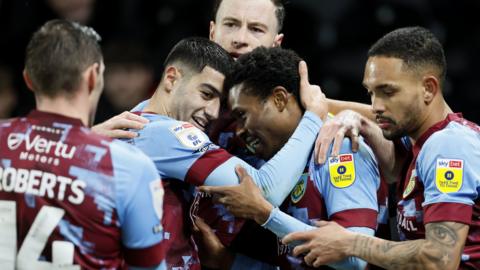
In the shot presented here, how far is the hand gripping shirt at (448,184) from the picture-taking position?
398 centimetres

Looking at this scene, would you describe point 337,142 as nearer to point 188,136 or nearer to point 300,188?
point 300,188

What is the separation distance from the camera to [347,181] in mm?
4195

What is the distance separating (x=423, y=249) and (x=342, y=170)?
576mm

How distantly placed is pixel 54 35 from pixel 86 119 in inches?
14.3

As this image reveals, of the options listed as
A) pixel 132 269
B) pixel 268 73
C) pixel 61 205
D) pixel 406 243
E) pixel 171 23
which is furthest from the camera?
pixel 171 23

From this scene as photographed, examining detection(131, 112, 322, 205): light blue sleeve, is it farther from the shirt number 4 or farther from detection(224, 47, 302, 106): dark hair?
the shirt number 4

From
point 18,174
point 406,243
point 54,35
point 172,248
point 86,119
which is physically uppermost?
point 54,35

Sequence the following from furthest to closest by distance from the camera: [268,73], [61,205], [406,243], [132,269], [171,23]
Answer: [171,23] → [268,73] → [406,243] → [132,269] → [61,205]

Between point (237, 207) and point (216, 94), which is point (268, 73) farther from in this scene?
point (237, 207)

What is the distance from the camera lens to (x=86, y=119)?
3430 mm

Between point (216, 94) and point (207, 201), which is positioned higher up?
point (216, 94)

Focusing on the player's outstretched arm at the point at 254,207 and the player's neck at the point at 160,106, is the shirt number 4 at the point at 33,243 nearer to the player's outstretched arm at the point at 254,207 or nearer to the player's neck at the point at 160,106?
the player's outstretched arm at the point at 254,207

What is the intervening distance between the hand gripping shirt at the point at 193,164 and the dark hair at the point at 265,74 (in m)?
0.29

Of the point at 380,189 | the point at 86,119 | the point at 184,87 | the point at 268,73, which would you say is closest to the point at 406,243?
the point at 380,189
